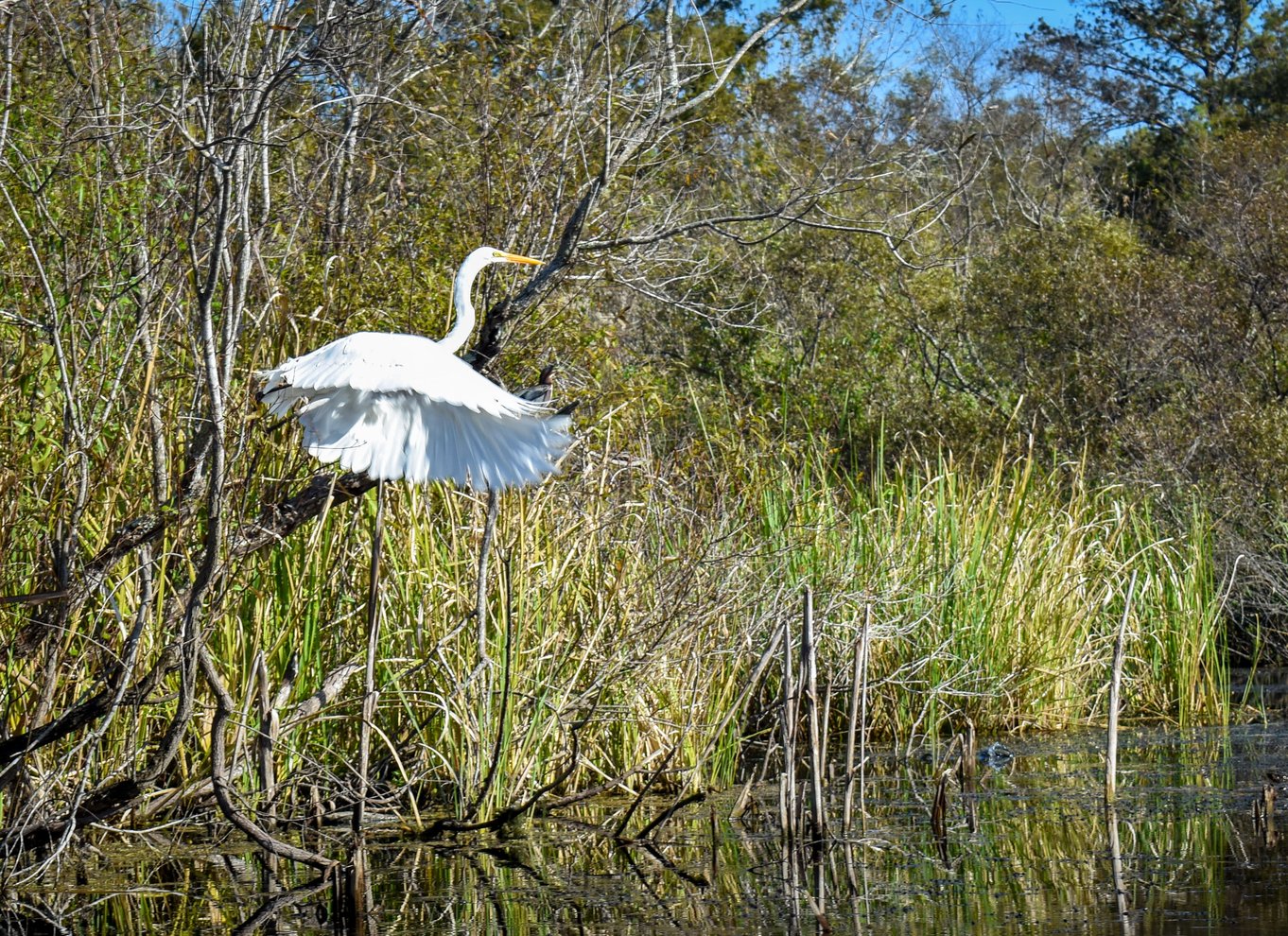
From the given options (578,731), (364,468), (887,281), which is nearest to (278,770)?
(578,731)

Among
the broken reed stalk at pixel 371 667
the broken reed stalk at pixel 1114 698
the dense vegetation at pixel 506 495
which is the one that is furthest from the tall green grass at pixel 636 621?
the broken reed stalk at pixel 1114 698

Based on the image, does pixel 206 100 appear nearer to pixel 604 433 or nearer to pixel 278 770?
pixel 278 770

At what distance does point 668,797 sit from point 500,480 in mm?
2145

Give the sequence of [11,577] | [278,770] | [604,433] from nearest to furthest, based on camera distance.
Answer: [11,577] → [278,770] → [604,433]

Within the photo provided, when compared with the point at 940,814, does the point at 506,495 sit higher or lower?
higher

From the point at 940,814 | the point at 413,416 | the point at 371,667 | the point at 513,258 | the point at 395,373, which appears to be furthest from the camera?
the point at 513,258

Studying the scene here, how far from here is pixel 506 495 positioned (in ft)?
19.2

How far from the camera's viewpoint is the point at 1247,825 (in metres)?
5.16

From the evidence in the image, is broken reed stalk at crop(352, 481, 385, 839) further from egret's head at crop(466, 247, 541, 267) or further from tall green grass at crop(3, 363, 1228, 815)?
egret's head at crop(466, 247, 541, 267)

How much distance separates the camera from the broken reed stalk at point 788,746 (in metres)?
4.71

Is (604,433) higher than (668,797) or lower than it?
higher

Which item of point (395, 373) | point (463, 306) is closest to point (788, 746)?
point (395, 373)

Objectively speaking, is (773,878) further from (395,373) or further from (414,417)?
(395,373)

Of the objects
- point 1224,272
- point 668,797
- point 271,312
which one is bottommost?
point 668,797
